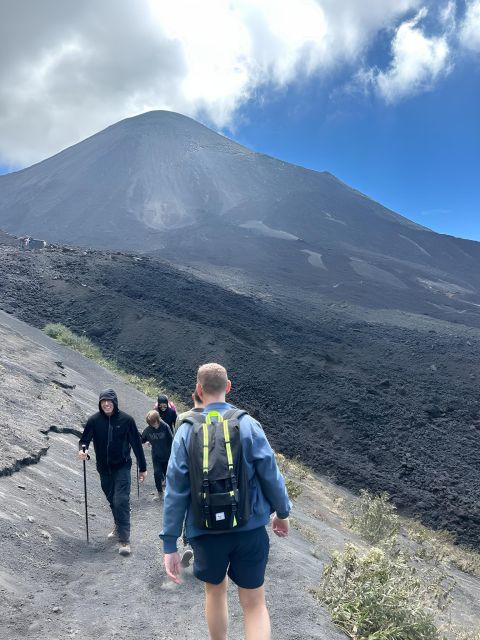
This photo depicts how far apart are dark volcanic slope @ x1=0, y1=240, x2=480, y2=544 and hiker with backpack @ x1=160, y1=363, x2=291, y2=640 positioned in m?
9.86

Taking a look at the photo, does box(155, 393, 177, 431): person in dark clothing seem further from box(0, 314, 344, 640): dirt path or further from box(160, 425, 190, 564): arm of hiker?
box(160, 425, 190, 564): arm of hiker

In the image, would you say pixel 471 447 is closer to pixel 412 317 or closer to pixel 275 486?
pixel 275 486

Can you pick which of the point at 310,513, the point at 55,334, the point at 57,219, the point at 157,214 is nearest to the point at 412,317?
the point at 55,334

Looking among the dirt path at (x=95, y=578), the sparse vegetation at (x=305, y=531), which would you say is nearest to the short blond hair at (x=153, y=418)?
the dirt path at (x=95, y=578)

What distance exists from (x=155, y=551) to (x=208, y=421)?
3090 mm

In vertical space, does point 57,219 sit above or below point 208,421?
above

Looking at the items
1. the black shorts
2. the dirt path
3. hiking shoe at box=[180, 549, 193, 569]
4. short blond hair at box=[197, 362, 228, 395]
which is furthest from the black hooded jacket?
the black shorts

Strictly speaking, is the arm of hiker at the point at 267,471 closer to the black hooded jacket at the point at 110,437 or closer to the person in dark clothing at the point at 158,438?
the black hooded jacket at the point at 110,437

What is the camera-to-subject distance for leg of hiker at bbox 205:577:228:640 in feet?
8.54

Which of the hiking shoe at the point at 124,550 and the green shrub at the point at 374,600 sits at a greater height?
the green shrub at the point at 374,600

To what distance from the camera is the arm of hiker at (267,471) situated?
251 centimetres

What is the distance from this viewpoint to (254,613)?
101 inches

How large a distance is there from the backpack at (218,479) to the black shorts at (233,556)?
0.34 ft

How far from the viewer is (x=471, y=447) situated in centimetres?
1420
